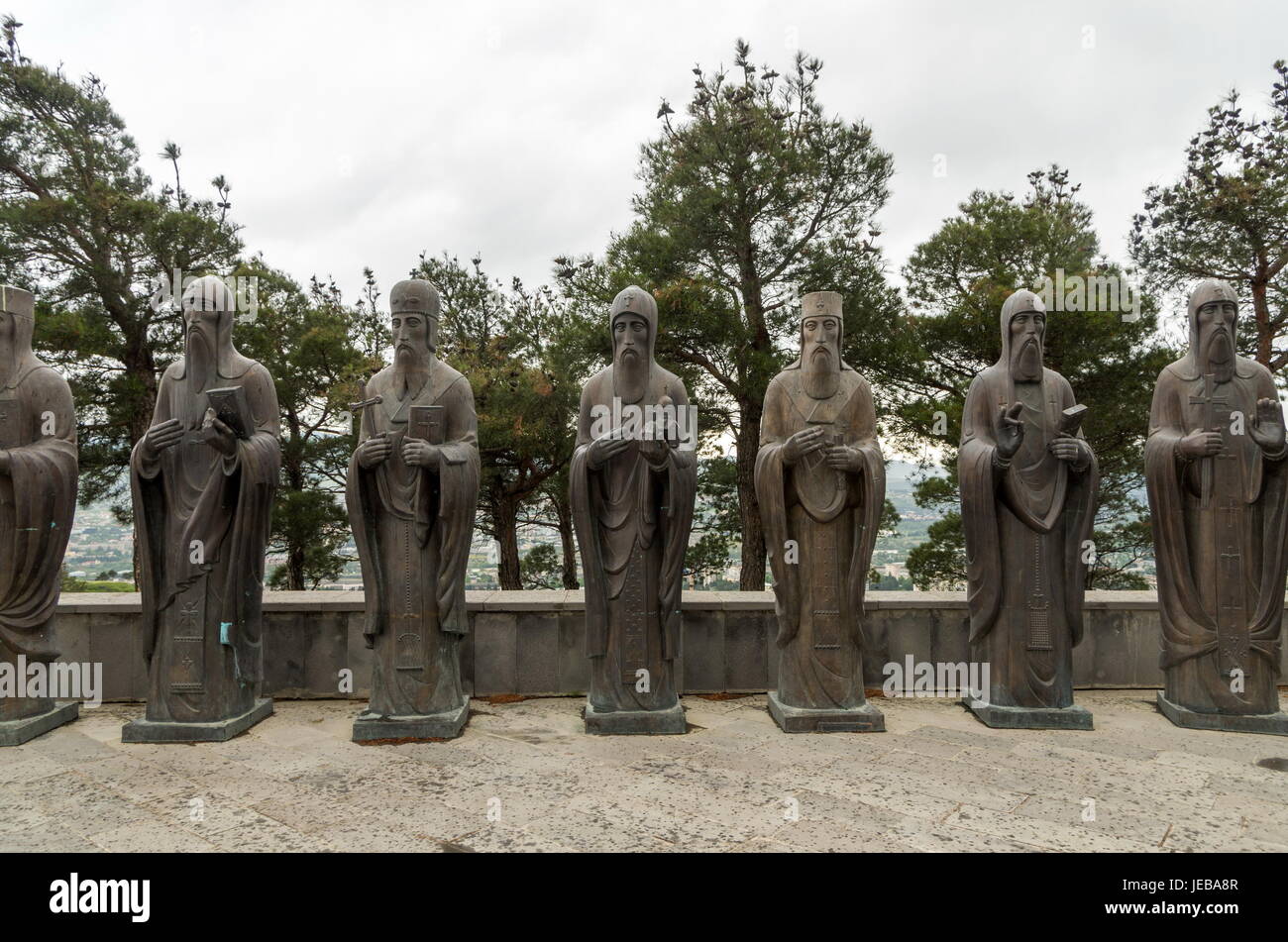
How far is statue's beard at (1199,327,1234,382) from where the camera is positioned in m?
6.36

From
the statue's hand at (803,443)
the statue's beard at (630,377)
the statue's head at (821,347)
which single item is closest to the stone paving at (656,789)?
the statue's hand at (803,443)

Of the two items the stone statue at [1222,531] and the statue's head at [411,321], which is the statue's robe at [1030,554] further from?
the statue's head at [411,321]

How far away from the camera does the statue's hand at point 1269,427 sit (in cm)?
620

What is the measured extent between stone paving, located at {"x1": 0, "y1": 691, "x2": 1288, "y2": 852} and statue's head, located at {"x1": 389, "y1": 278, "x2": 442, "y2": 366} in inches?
125

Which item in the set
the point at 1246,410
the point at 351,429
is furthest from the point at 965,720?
the point at 351,429

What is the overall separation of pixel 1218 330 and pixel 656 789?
5957 millimetres

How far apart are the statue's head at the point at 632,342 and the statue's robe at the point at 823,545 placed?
121 centimetres

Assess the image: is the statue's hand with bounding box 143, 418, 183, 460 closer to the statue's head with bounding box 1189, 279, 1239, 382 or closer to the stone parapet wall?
the stone parapet wall

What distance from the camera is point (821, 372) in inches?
251

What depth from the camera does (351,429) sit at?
617 inches

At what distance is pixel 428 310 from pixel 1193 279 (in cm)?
1452

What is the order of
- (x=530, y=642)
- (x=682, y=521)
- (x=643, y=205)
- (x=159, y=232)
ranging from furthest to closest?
(x=643, y=205) < (x=159, y=232) < (x=530, y=642) < (x=682, y=521)

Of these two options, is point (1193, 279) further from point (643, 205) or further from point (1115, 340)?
point (643, 205)

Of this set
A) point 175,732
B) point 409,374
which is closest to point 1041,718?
point 409,374
